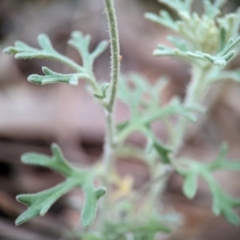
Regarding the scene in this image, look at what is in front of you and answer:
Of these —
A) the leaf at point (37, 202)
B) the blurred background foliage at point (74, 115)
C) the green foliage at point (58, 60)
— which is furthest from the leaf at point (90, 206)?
the blurred background foliage at point (74, 115)

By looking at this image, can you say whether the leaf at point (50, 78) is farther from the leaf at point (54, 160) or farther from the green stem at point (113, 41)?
the leaf at point (54, 160)

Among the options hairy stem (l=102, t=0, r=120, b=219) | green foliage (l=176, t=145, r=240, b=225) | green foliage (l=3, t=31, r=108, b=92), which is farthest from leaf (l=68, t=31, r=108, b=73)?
green foliage (l=176, t=145, r=240, b=225)

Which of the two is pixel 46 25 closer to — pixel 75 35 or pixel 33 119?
Result: pixel 33 119

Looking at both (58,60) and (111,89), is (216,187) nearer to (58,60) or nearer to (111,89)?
(111,89)

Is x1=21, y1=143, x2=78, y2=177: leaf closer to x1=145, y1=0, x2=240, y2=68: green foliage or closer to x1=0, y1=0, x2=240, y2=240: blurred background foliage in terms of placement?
x1=145, y1=0, x2=240, y2=68: green foliage

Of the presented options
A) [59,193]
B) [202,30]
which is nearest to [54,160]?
[59,193]

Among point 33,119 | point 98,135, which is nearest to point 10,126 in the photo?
point 33,119

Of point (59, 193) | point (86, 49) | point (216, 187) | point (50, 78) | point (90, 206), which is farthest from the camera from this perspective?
point (216, 187)
